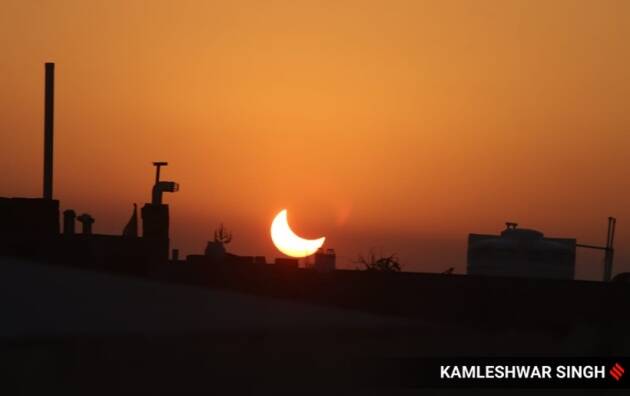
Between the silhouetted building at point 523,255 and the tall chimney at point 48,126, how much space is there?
3978 cm

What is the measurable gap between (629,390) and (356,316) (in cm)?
518

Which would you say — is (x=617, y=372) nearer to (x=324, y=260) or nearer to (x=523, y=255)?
(x=324, y=260)

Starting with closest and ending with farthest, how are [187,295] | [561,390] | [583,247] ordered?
[187,295] → [561,390] → [583,247]

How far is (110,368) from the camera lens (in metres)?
18.1

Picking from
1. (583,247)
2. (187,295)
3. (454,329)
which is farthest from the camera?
(583,247)

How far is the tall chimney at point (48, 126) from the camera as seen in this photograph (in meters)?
32.5

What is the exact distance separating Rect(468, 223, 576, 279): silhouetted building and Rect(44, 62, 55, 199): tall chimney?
131ft

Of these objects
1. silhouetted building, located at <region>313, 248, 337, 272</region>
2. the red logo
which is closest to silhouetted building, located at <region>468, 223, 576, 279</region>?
silhouetted building, located at <region>313, 248, 337, 272</region>

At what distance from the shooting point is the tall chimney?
107ft

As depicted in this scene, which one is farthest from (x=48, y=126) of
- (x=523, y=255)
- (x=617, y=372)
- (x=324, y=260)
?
(x=523, y=255)

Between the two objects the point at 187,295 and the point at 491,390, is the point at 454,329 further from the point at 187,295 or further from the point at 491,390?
the point at 187,295

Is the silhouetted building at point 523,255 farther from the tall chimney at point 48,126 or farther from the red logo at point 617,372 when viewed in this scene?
the red logo at point 617,372

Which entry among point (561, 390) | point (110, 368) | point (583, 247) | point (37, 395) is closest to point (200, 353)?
point (110, 368)

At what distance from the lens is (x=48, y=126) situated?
32.8 m
